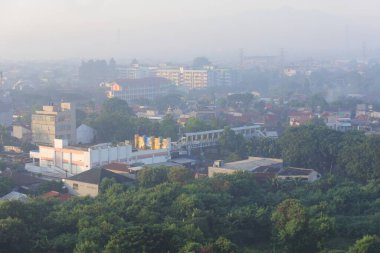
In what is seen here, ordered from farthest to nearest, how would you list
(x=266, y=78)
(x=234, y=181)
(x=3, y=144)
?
(x=266, y=78), (x=3, y=144), (x=234, y=181)

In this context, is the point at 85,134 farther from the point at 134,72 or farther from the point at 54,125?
the point at 134,72

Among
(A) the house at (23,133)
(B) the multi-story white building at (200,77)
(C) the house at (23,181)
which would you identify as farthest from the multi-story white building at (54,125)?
(B) the multi-story white building at (200,77)

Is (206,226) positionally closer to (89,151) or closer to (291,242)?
(291,242)


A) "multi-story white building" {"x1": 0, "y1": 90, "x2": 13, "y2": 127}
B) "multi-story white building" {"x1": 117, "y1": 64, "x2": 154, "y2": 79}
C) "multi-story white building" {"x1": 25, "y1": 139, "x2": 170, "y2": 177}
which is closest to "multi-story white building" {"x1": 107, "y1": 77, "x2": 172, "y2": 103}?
"multi-story white building" {"x1": 0, "y1": 90, "x2": 13, "y2": 127}

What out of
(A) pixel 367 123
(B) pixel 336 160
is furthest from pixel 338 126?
(B) pixel 336 160

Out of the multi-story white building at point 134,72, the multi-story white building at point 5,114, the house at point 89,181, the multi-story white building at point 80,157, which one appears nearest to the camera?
the house at point 89,181

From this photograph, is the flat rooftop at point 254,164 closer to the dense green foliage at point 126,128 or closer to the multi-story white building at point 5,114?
the dense green foliage at point 126,128
